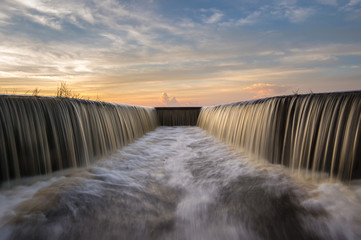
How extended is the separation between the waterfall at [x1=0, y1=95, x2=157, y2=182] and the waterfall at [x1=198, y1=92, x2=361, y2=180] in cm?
341

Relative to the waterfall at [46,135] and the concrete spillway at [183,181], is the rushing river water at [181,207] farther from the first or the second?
the waterfall at [46,135]

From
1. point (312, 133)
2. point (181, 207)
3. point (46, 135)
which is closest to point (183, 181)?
point (181, 207)

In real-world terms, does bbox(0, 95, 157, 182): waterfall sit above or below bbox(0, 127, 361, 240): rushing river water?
above

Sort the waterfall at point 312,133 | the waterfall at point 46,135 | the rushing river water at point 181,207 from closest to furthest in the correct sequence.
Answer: the rushing river water at point 181,207, the waterfall at point 312,133, the waterfall at point 46,135

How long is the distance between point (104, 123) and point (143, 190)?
2939mm

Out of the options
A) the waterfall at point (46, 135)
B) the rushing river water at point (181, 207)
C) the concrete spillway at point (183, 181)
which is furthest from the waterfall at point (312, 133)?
the waterfall at point (46, 135)

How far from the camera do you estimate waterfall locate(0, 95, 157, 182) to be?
9.14 feet

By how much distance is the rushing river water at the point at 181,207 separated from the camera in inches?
70.2

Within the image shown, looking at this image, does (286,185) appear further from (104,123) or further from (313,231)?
(104,123)

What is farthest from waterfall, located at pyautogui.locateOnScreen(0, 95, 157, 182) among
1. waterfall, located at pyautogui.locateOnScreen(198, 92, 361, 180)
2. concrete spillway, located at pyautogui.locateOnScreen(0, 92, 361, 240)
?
waterfall, located at pyautogui.locateOnScreen(198, 92, 361, 180)

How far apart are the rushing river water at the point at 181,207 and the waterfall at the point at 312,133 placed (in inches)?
10.0

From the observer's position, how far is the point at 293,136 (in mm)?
3312

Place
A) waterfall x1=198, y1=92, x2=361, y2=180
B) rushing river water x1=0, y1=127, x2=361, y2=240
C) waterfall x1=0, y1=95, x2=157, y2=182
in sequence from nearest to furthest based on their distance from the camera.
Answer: rushing river water x1=0, y1=127, x2=361, y2=240 → waterfall x1=198, y1=92, x2=361, y2=180 → waterfall x1=0, y1=95, x2=157, y2=182

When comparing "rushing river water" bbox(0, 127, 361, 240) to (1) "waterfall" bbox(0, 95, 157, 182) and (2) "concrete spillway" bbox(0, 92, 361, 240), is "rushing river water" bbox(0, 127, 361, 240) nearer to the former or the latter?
(2) "concrete spillway" bbox(0, 92, 361, 240)
